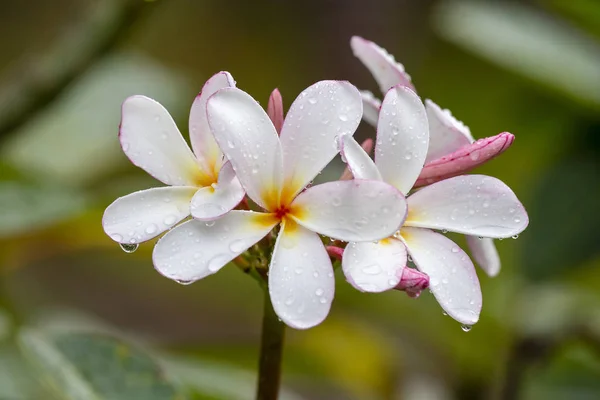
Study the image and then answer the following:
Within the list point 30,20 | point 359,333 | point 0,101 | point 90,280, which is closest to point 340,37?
point 30,20

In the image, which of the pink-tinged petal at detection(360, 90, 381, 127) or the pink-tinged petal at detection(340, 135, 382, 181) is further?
the pink-tinged petal at detection(360, 90, 381, 127)

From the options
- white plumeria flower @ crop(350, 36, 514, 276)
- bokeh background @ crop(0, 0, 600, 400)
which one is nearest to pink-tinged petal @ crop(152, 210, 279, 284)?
white plumeria flower @ crop(350, 36, 514, 276)

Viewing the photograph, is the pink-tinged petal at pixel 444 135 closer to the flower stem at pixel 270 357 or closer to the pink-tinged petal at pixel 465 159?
the pink-tinged petal at pixel 465 159

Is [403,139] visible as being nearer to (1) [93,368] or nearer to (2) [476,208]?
(2) [476,208]

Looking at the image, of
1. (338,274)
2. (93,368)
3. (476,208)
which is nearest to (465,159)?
(476,208)

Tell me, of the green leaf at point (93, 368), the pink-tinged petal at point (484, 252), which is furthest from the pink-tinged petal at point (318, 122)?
the green leaf at point (93, 368)

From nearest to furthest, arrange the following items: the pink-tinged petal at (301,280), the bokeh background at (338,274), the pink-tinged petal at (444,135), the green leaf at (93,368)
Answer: the pink-tinged petal at (301,280) < the pink-tinged petal at (444,135) < the green leaf at (93,368) < the bokeh background at (338,274)

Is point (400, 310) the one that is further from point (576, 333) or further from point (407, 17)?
point (407, 17)

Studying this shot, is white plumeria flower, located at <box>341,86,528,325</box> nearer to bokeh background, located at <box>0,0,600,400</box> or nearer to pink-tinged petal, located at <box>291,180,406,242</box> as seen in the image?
pink-tinged petal, located at <box>291,180,406,242</box>
